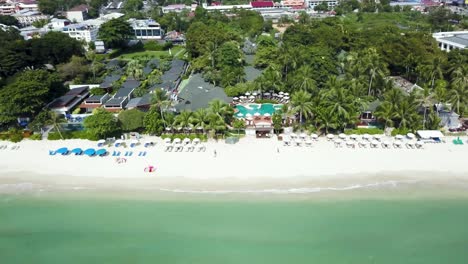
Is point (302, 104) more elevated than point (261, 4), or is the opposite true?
point (261, 4)

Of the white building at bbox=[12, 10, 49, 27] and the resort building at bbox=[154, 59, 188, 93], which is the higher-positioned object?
the white building at bbox=[12, 10, 49, 27]

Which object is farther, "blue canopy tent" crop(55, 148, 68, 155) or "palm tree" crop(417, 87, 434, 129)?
"palm tree" crop(417, 87, 434, 129)

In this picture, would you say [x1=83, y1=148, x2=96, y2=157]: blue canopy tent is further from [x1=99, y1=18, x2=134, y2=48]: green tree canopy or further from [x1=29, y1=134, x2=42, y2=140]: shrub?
[x1=99, y1=18, x2=134, y2=48]: green tree canopy

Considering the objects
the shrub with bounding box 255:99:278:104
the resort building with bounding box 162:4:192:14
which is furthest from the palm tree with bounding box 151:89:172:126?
the resort building with bounding box 162:4:192:14

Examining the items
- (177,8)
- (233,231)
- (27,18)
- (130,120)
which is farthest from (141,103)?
(177,8)

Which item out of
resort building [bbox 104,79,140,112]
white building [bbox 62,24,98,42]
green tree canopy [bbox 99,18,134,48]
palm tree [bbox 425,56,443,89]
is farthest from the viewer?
white building [bbox 62,24,98,42]

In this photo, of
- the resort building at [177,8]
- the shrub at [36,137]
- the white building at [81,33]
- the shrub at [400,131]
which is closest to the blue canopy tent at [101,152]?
the shrub at [36,137]

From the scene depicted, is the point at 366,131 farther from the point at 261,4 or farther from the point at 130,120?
the point at 261,4

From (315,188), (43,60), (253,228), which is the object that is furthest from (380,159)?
(43,60)
